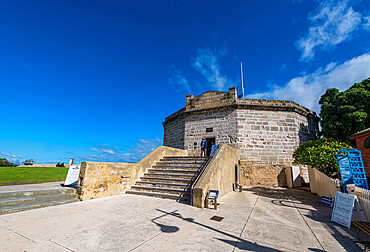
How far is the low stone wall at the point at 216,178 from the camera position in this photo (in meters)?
5.81

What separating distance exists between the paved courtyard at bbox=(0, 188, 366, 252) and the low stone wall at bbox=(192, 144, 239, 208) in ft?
1.98

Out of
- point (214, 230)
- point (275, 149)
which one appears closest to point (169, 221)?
point (214, 230)

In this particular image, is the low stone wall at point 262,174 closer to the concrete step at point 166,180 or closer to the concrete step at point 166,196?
the concrete step at point 166,180

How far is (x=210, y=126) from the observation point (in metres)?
14.3

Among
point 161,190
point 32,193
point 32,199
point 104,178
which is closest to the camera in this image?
point 32,199

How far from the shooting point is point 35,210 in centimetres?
473

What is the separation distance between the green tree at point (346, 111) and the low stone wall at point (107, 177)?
14.2 m

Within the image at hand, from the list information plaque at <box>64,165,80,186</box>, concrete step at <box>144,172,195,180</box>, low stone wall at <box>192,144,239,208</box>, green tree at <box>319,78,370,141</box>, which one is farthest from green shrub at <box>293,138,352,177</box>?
information plaque at <box>64,165,80,186</box>

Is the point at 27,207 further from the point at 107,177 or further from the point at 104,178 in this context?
the point at 107,177

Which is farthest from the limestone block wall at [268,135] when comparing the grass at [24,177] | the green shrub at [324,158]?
the grass at [24,177]

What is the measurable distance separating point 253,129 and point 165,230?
11459 millimetres

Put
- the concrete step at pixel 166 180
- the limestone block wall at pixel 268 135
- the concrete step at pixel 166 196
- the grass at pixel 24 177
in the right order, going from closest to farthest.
→ the concrete step at pixel 166 196
the concrete step at pixel 166 180
the grass at pixel 24 177
the limestone block wall at pixel 268 135

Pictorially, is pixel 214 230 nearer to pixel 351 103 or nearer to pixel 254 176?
pixel 254 176

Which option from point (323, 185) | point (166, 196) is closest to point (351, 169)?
point (323, 185)
